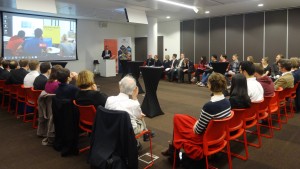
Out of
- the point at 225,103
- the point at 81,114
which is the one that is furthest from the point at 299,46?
the point at 81,114

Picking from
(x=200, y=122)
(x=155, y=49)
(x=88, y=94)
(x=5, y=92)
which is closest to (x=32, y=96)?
(x=88, y=94)

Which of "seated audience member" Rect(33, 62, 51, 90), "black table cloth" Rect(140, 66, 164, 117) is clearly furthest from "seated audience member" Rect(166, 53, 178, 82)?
"seated audience member" Rect(33, 62, 51, 90)

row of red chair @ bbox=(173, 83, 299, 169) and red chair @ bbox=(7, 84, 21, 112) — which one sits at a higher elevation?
red chair @ bbox=(7, 84, 21, 112)

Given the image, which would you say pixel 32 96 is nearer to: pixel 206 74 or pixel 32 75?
pixel 32 75

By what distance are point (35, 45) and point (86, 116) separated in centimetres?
830

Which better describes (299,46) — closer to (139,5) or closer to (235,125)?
(139,5)

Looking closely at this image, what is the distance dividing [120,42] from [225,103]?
1179 centimetres

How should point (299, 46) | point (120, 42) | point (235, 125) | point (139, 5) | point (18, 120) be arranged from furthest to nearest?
point (120, 42), point (299, 46), point (139, 5), point (18, 120), point (235, 125)

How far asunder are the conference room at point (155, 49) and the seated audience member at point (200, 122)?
0.20 feet

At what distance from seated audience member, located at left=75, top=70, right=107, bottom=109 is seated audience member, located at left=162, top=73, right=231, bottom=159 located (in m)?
1.00

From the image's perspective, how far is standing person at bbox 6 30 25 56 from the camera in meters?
9.36

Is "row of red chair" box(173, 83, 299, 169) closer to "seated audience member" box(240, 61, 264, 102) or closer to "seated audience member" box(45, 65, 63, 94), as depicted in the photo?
"seated audience member" box(240, 61, 264, 102)

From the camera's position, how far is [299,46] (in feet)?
29.3

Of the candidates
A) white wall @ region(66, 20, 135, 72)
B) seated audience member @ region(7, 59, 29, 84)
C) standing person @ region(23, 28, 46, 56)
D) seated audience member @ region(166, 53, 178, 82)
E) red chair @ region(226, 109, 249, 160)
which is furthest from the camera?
white wall @ region(66, 20, 135, 72)
